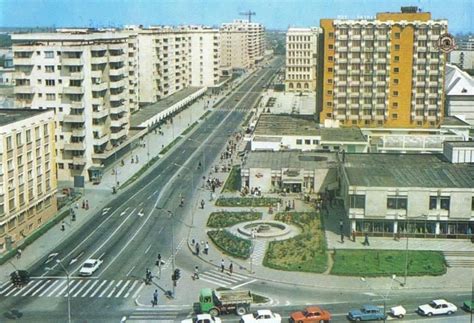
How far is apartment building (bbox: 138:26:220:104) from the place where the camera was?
122m

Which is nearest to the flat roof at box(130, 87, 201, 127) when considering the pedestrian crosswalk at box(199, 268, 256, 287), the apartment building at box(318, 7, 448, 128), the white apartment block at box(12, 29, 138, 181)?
the white apartment block at box(12, 29, 138, 181)

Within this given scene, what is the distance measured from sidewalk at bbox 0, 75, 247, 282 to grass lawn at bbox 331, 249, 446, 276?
20745 millimetres

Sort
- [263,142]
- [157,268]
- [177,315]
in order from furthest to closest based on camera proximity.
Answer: [263,142], [157,268], [177,315]

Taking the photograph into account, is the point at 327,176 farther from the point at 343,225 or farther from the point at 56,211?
the point at 56,211

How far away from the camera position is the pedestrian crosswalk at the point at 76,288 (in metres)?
41.9

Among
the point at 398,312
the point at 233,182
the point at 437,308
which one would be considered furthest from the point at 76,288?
the point at 233,182

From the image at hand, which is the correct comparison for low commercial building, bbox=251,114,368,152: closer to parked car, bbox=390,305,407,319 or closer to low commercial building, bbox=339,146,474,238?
low commercial building, bbox=339,146,474,238

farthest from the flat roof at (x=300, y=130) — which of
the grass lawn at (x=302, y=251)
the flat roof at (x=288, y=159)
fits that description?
the grass lawn at (x=302, y=251)

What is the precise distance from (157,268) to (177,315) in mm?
8265

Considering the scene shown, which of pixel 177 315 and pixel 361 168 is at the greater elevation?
pixel 361 168

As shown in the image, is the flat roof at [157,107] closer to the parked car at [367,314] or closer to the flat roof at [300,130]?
the flat roof at [300,130]

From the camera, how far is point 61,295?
41.8 meters

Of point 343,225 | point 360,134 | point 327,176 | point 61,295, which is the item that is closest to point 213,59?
point 360,134

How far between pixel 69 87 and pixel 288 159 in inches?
904
